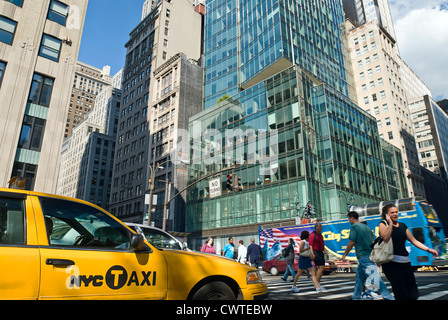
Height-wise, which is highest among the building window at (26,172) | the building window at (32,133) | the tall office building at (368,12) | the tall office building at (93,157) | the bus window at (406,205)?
the tall office building at (368,12)

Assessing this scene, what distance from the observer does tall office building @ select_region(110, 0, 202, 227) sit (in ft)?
183

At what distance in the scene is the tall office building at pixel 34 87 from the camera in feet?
71.7

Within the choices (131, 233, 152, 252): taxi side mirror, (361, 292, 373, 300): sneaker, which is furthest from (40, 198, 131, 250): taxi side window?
(361, 292, 373, 300): sneaker

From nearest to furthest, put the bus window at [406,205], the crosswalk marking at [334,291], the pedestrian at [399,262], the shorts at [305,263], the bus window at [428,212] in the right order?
1. the pedestrian at [399,262]
2. the crosswalk marking at [334,291]
3. the shorts at [305,263]
4. the bus window at [428,212]
5. the bus window at [406,205]

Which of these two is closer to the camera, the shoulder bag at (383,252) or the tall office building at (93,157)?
the shoulder bag at (383,252)

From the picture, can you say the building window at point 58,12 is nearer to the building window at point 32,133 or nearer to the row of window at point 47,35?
the row of window at point 47,35

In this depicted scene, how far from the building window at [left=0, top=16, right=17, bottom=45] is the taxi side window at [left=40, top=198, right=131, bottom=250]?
26159 millimetres

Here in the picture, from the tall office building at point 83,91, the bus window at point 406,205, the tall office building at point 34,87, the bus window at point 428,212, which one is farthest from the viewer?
the tall office building at point 83,91

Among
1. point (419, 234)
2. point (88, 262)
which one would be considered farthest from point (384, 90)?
point (88, 262)

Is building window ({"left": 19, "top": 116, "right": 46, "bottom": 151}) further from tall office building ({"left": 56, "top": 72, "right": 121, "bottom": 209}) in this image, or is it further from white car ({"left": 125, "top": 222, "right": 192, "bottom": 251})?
tall office building ({"left": 56, "top": 72, "right": 121, "bottom": 209})

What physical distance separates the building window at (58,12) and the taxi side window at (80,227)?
28.6 m

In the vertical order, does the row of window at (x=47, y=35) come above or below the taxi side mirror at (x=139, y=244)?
above

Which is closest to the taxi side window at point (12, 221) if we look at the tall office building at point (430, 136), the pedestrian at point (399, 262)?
the pedestrian at point (399, 262)

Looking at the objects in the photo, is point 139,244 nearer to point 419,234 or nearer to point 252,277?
point 252,277
